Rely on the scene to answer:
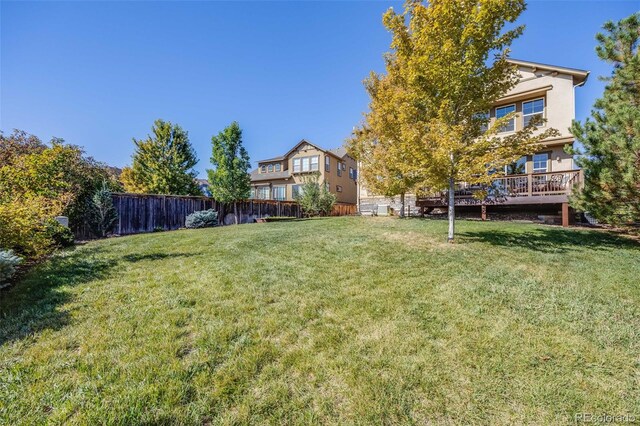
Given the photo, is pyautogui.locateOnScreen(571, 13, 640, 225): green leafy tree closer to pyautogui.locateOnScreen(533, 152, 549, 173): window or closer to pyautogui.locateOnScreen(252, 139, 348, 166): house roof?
pyautogui.locateOnScreen(533, 152, 549, 173): window

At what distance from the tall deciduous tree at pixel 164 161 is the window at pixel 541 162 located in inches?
1014

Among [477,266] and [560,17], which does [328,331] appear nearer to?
[477,266]

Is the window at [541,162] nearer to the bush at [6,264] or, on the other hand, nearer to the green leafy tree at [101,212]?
the bush at [6,264]

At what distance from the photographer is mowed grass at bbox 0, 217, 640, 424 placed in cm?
209

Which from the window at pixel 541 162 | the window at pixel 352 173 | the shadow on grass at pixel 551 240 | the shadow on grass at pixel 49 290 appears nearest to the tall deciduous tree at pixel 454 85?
the shadow on grass at pixel 551 240

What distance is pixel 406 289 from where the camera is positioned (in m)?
4.29

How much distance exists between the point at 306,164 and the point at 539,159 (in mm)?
19561

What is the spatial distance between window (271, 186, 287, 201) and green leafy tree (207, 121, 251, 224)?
12627 millimetres

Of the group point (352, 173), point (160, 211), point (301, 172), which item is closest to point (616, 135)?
point (160, 211)

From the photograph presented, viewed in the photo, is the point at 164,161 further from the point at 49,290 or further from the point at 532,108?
the point at 532,108

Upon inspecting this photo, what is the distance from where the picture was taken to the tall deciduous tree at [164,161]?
22.1m

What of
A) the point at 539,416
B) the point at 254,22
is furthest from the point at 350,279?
the point at 254,22

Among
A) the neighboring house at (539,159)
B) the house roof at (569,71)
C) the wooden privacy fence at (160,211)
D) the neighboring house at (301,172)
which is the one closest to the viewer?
the neighboring house at (539,159)

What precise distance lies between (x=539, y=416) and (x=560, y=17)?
13403 millimetres
